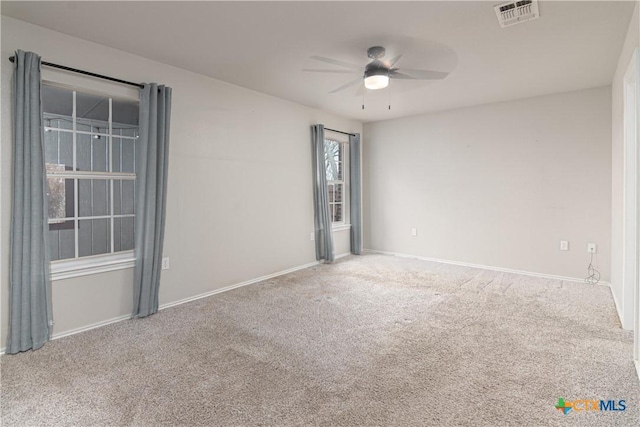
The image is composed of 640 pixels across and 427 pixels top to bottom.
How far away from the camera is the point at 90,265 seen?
9.66ft

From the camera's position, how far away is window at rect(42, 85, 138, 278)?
299cm

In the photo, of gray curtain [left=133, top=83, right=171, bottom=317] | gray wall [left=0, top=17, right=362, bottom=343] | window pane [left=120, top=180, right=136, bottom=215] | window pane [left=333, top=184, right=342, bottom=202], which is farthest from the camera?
window pane [left=333, top=184, right=342, bottom=202]

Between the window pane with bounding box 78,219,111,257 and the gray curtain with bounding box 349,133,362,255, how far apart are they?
3.75 m

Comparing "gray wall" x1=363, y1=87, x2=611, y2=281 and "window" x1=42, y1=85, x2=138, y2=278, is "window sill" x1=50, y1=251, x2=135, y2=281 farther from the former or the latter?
"gray wall" x1=363, y1=87, x2=611, y2=281

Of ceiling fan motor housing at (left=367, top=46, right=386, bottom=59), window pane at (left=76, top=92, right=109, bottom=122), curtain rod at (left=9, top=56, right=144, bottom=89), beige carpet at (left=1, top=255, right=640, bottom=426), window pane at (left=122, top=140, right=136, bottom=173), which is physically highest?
ceiling fan motor housing at (left=367, top=46, right=386, bottom=59)

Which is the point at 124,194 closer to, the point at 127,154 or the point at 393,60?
the point at 127,154

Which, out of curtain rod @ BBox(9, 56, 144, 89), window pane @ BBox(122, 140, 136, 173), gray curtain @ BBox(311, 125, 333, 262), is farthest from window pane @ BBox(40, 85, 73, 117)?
gray curtain @ BBox(311, 125, 333, 262)

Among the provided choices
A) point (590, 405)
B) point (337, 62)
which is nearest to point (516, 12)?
point (337, 62)

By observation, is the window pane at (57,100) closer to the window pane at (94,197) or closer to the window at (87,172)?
the window at (87,172)

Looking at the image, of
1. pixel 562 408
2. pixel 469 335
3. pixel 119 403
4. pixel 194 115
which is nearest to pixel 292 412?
pixel 119 403

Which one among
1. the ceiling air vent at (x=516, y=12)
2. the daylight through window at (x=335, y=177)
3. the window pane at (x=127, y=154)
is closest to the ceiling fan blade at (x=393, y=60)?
the ceiling air vent at (x=516, y=12)

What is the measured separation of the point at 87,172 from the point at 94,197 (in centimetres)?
119

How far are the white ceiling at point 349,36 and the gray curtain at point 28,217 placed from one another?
38 centimetres

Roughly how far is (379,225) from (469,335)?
141 inches
